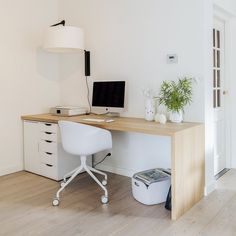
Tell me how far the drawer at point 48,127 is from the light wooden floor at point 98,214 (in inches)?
24.5

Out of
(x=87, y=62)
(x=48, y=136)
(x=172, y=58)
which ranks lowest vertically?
(x=48, y=136)

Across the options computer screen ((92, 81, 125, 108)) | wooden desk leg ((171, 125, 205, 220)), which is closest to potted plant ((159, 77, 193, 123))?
wooden desk leg ((171, 125, 205, 220))

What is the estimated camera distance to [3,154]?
3541mm

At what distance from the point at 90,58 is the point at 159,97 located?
3.83 feet

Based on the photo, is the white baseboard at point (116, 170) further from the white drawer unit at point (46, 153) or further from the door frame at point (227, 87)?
the door frame at point (227, 87)

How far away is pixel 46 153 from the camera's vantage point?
134 inches

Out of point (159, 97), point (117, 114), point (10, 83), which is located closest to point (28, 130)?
point (10, 83)

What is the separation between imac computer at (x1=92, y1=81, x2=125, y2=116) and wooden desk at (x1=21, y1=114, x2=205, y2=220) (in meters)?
0.43

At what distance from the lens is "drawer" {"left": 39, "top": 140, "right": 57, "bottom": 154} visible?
3288mm

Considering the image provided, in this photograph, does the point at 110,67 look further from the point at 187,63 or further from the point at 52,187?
the point at 52,187

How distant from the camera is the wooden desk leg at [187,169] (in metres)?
2.33

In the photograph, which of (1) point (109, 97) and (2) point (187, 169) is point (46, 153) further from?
(2) point (187, 169)

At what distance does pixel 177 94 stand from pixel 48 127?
5.04ft

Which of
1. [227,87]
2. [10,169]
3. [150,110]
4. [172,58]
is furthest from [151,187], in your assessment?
[10,169]
